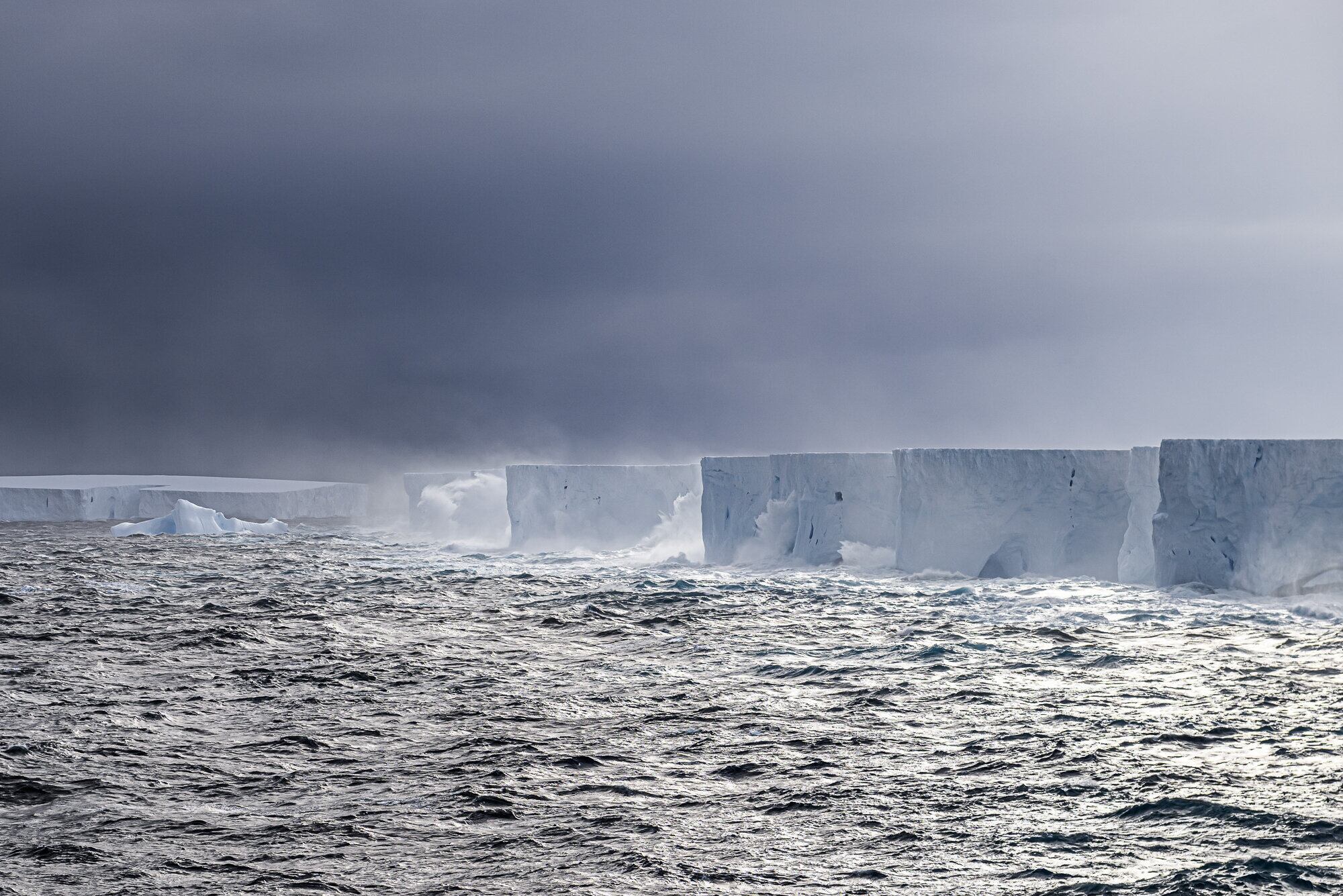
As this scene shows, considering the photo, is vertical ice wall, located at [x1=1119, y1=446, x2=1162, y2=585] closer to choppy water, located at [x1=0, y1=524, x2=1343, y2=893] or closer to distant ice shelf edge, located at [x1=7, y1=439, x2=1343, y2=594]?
distant ice shelf edge, located at [x1=7, y1=439, x2=1343, y2=594]

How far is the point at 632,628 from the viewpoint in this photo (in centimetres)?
1224

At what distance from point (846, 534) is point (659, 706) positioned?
31.3 ft

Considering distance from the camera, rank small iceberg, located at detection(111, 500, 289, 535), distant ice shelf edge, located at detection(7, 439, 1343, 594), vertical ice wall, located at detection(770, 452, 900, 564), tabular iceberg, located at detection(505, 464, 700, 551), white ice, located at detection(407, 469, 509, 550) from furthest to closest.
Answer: small iceberg, located at detection(111, 500, 289, 535) < white ice, located at detection(407, 469, 509, 550) < tabular iceberg, located at detection(505, 464, 700, 551) < vertical ice wall, located at detection(770, 452, 900, 564) < distant ice shelf edge, located at detection(7, 439, 1343, 594)

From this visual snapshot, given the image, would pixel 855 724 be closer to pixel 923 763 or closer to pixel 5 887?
pixel 923 763

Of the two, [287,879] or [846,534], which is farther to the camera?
[846,534]

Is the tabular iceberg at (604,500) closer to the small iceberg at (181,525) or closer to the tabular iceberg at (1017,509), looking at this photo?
the tabular iceberg at (1017,509)

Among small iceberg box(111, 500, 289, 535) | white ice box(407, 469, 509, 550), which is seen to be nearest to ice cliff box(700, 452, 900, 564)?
white ice box(407, 469, 509, 550)

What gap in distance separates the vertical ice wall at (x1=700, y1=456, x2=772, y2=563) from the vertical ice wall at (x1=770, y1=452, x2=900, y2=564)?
1.55 feet

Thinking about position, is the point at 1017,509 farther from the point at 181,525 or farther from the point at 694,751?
the point at 181,525

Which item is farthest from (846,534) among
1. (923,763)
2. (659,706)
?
(923,763)

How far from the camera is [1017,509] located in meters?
14.4

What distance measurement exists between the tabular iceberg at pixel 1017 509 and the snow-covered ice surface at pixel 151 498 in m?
33.4

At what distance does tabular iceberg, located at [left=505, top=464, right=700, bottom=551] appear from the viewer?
23.6 m

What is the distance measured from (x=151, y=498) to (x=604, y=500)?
27.3 meters
